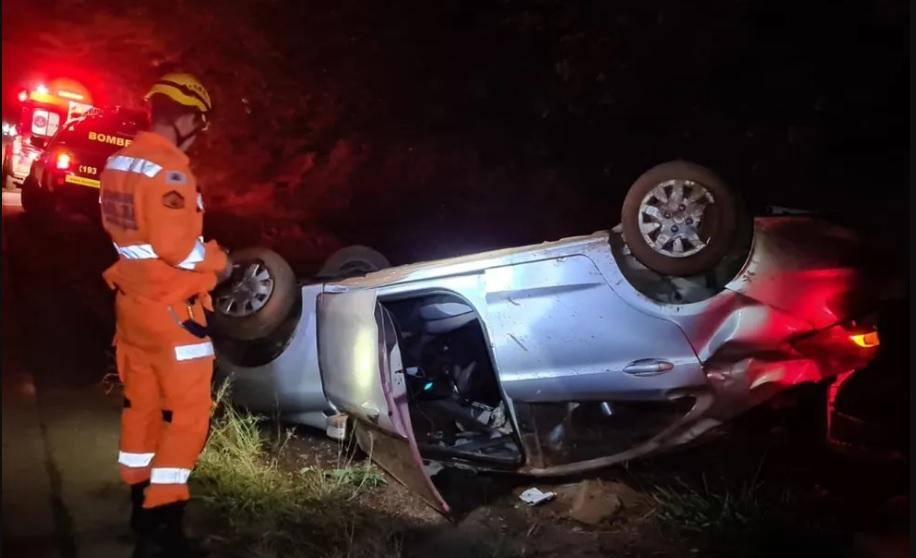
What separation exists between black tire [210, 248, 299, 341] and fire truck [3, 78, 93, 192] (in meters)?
5.45

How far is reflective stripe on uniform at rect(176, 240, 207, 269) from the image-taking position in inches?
135

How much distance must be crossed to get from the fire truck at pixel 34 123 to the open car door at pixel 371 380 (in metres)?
6.24

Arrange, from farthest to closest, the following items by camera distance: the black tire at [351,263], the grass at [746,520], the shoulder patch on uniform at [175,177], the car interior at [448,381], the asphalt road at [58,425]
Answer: the black tire at [351,263], the car interior at [448,381], the grass at [746,520], the asphalt road at [58,425], the shoulder patch on uniform at [175,177]

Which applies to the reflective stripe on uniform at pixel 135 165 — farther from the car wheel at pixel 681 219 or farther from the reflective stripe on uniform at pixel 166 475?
the car wheel at pixel 681 219

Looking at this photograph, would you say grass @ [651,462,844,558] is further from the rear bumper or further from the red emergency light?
the red emergency light

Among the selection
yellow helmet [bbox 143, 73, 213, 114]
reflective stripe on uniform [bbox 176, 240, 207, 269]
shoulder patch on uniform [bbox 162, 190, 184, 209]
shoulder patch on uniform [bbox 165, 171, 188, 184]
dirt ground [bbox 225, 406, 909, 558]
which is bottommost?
dirt ground [bbox 225, 406, 909, 558]

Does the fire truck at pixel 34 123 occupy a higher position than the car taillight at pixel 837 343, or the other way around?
the fire truck at pixel 34 123

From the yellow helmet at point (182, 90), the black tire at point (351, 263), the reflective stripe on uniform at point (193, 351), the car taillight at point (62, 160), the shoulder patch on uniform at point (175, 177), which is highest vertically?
the car taillight at point (62, 160)

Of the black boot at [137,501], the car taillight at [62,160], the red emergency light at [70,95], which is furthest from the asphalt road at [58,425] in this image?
the red emergency light at [70,95]

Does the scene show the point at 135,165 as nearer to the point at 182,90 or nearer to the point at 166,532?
the point at 182,90

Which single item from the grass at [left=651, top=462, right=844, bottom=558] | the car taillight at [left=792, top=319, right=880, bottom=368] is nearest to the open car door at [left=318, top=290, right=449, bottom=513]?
the grass at [left=651, top=462, right=844, bottom=558]

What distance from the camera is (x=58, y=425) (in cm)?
457

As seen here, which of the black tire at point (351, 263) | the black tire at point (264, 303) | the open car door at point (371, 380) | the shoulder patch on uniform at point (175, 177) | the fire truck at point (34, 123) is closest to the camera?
the shoulder patch on uniform at point (175, 177)

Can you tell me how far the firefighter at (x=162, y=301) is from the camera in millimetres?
3361
